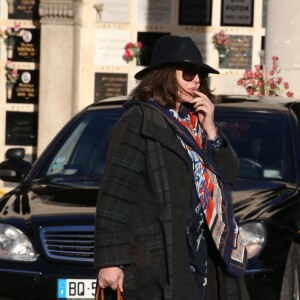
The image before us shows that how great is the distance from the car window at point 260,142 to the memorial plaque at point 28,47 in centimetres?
868

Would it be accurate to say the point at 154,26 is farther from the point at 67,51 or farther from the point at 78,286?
the point at 78,286

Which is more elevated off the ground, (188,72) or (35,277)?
(188,72)

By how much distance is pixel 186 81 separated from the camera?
483 cm

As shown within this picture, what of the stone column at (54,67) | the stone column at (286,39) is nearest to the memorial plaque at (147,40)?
the stone column at (54,67)

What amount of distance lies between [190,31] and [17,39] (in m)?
2.04

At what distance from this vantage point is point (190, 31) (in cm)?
1623

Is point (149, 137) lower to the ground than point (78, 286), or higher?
higher

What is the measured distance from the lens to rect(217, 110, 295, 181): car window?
7.43 meters

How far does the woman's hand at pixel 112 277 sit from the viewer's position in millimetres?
4547

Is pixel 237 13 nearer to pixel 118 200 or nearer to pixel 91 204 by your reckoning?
pixel 91 204

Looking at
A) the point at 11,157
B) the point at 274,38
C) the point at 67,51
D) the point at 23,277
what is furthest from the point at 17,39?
the point at 23,277

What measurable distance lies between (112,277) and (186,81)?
76cm

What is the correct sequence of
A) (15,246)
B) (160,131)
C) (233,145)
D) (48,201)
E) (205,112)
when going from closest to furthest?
1. (160,131)
2. (205,112)
3. (15,246)
4. (48,201)
5. (233,145)

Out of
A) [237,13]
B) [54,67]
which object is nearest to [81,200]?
[54,67]
